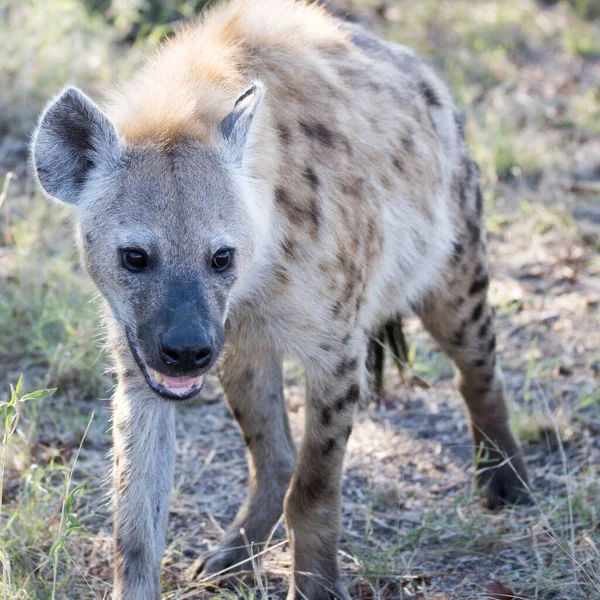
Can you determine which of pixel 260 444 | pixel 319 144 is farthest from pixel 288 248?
pixel 260 444

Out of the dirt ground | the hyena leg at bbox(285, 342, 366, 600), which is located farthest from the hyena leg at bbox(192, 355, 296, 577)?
the hyena leg at bbox(285, 342, 366, 600)

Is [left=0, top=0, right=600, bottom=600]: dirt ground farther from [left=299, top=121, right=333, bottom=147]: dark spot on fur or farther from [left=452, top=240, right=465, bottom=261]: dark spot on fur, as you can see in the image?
[left=299, top=121, right=333, bottom=147]: dark spot on fur

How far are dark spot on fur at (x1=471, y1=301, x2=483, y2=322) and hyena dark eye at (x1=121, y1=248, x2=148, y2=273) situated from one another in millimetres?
1531

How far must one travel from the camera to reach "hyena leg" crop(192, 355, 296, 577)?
3.29 m

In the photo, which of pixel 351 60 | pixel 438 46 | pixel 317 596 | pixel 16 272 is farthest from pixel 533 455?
pixel 438 46

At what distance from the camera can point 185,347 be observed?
2385 mm

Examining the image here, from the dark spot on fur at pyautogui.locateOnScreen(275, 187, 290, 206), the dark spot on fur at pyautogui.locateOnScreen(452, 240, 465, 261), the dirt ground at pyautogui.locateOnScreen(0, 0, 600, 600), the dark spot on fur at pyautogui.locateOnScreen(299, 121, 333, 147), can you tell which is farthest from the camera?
the dark spot on fur at pyautogui.locateOnScreen(452, 240, 465, 261)

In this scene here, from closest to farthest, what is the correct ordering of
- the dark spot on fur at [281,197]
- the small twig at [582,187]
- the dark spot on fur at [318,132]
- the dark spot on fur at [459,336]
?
the dark spot on fur at [281,197], the dark spot on fur at [318,132], the dark spot on fur at [459,336], the small twig at [582,187]

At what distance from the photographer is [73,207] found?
105 inches

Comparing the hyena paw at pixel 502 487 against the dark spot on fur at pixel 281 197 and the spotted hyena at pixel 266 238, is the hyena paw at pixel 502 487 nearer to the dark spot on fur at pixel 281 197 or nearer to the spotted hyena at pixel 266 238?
the spotted hyena at pixel 266 238

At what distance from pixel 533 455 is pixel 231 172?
5.88ft

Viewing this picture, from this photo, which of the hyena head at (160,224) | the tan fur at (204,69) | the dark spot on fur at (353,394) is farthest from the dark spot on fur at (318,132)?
the dark spot on fur at (353,394)

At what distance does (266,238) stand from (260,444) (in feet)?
2.93

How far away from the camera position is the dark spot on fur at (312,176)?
9.29 ft
